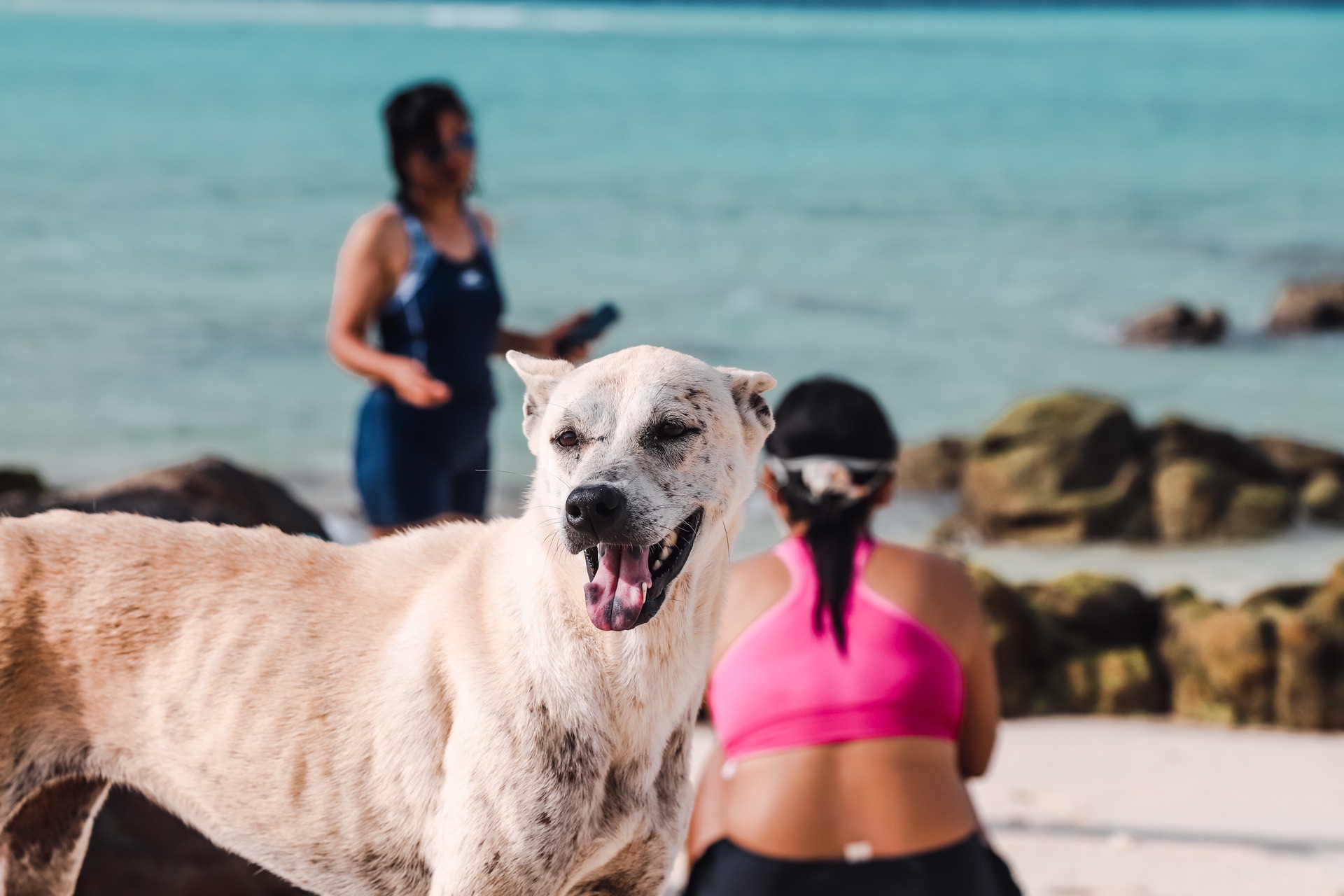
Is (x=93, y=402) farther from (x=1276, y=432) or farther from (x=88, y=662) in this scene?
(x=88, y=662)

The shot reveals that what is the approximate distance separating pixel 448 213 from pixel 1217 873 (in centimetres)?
423

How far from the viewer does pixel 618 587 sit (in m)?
2.34

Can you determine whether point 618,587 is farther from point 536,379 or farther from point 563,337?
point 563,337

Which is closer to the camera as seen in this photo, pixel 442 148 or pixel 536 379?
pixel 536 379

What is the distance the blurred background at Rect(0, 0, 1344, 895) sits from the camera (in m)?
12.8

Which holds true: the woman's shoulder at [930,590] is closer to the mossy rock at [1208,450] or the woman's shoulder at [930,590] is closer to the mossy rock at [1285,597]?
the mossy rock at [1285,597]

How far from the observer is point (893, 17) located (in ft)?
463

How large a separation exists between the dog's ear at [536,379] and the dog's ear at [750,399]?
1.04 ft

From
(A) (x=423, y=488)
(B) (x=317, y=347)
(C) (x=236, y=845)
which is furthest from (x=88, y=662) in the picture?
(B) (x=317, y=347)

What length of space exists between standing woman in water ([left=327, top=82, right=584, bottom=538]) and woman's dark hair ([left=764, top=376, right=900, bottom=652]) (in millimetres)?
1470

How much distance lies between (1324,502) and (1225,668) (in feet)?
→ 22.9

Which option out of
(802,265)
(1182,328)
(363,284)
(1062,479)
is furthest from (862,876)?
(802,265)

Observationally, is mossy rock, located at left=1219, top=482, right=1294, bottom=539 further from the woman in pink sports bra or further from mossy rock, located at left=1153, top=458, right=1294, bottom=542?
the woman in pink sports bra

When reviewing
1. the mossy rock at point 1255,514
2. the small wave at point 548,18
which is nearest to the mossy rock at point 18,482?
the mossy rock at point 1255,514
